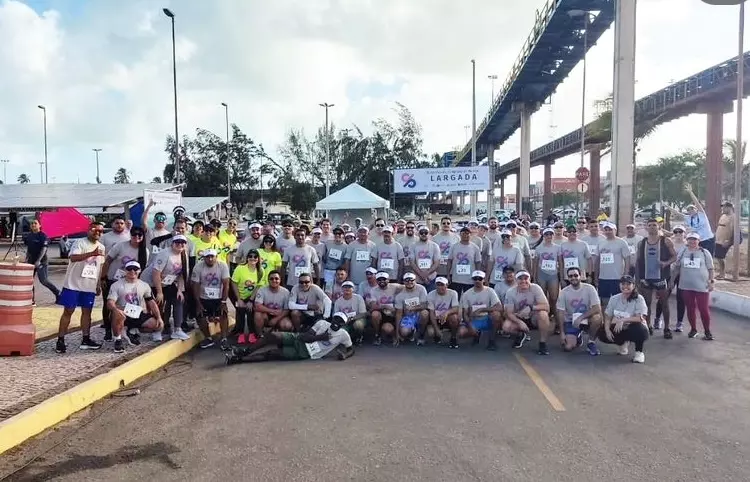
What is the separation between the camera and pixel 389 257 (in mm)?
10469

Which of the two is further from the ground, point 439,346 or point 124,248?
point 124,248

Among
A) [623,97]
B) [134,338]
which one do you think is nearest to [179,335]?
[134,338]

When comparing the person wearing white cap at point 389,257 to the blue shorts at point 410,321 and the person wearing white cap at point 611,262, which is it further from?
the person wearing white cap at point 611,262

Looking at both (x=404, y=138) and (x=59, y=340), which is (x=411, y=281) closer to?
(x=59, y=340)

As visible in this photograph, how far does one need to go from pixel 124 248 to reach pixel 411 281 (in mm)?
4162

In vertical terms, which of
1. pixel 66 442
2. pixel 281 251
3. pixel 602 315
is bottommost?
pixel 66 442

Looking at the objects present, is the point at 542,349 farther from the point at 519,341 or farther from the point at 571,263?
the point at 571,263

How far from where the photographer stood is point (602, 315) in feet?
28.7

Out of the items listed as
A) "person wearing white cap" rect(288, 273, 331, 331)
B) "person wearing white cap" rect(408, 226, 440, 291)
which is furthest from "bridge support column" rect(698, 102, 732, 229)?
"person wearing white cap" rect(288, 273, 331, 331)

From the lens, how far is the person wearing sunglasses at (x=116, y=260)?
8812mm

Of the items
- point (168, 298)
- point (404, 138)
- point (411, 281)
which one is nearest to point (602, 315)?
point (411, 281)

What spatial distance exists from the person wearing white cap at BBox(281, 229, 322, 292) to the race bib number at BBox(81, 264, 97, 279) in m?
2.93

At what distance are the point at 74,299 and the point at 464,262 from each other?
18.8 ft

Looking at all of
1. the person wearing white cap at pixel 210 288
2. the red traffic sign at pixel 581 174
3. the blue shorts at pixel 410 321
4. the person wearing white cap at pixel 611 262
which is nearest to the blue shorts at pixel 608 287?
the person wearing white cap at pixel 611 262
